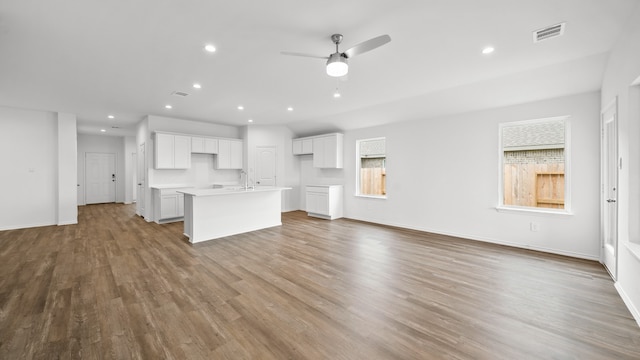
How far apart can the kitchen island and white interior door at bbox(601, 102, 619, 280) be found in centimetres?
530

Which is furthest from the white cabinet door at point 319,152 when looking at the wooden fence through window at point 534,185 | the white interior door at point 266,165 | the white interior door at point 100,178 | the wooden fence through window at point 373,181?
the white interior door at point 100,178

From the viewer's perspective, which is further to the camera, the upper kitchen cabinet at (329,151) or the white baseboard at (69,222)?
the upper kitchen cabinet at (329,151)

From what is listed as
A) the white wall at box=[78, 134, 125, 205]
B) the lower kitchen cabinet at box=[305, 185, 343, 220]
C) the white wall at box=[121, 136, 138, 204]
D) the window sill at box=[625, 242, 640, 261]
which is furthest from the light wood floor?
the white wall at box=[78, 134, 125, 205]

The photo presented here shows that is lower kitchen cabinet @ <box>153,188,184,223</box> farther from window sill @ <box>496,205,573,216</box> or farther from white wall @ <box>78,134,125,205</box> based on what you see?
window sill @ <box>496,205,573,216</box>

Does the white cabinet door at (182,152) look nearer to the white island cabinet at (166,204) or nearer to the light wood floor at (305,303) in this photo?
the white island cabinet at (166,204)

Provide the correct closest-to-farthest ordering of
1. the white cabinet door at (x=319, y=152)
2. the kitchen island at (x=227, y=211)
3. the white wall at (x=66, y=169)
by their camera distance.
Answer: the kitchen island at (x=227, y=211)
the white wall at (x=66, y=169)
the white cabinet door at (x=319, y=152)

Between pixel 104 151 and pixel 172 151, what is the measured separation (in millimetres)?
5833

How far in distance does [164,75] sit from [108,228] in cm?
411

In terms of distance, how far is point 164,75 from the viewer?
3.76 metres

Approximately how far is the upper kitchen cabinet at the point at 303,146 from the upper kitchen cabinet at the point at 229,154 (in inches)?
66.6

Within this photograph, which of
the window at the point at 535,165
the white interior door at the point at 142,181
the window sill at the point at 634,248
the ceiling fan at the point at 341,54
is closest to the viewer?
the window sill at the point at 634,248

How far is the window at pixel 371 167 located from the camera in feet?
21.3

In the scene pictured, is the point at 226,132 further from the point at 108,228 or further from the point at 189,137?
the point at 108,228

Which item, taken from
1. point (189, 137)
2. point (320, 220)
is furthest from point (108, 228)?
point (320, 220)
